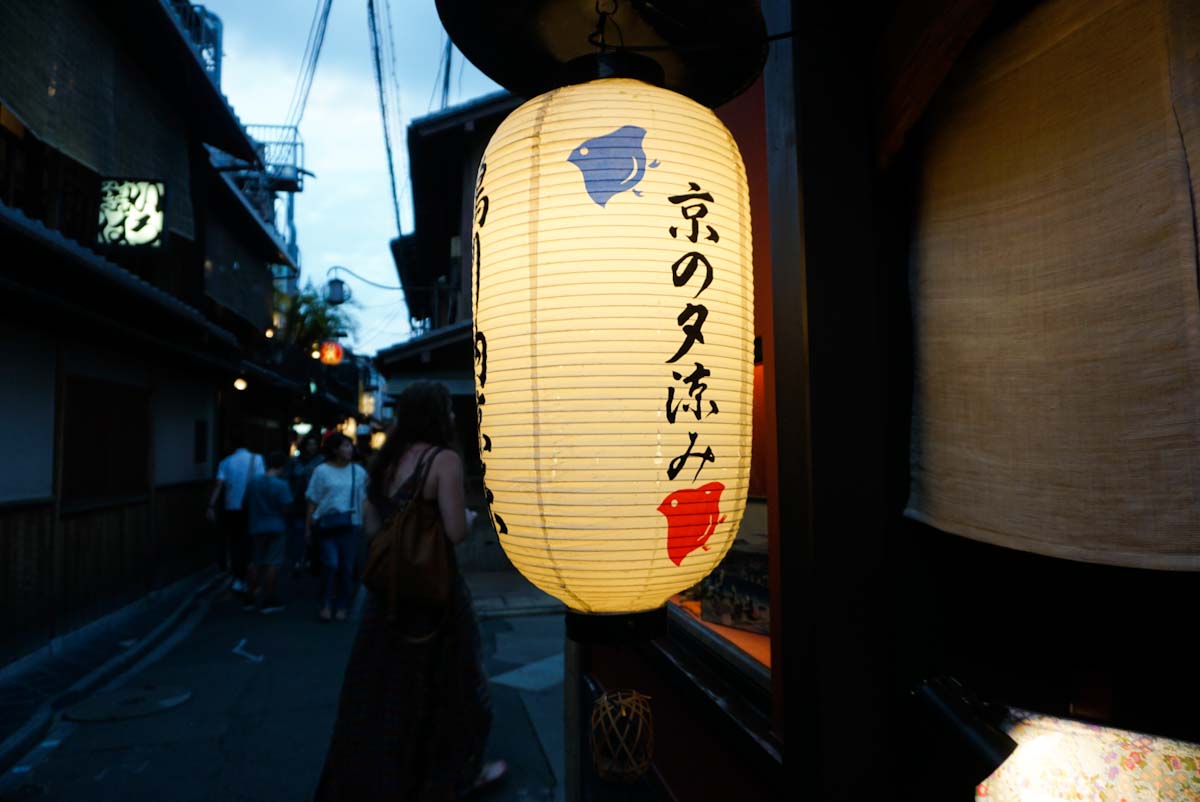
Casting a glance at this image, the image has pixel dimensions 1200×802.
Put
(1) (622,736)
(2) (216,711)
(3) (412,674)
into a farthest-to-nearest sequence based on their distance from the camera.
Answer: (2) (216,711), (3) (412,674), (1) (622,736)

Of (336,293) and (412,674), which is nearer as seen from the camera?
(412,674)

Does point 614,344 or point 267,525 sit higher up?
point 614,344

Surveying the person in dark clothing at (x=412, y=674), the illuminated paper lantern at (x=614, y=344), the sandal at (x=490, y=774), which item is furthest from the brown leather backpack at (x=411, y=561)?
the illuminated paper lantern at (x=614, y=344)

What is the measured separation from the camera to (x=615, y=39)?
2344 mm

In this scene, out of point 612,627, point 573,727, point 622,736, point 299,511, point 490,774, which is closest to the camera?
point 612,627

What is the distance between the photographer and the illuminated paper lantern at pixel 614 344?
1.76m

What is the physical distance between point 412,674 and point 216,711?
3.46 meters

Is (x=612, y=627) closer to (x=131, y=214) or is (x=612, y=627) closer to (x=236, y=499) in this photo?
(x=131, y=214)

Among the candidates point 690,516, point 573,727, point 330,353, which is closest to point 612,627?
point 690,516

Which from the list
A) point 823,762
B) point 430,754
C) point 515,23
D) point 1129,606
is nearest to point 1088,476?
point 1129,606

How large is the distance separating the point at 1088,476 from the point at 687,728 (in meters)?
2.38

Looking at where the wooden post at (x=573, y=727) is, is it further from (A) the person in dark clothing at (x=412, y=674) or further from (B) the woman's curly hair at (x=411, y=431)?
(B) the woman's curly hair at (x=411, y=431)

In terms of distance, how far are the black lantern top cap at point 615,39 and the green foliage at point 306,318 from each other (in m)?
27.2

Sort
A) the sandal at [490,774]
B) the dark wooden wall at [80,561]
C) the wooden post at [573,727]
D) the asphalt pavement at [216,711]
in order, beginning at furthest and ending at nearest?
the dark wooden wall at [80,561], the asphalt pavement at [216,711], the sandal at [490,774], the wooden post at [573,727]
